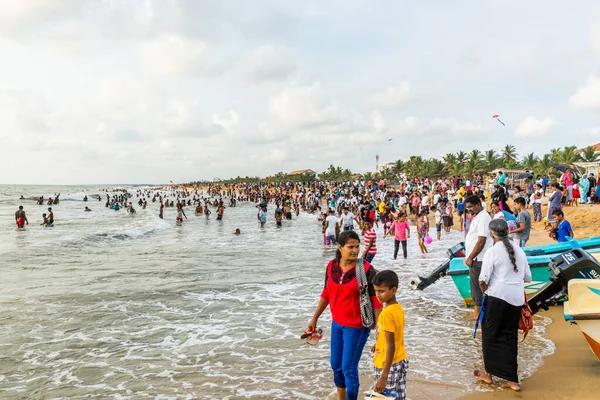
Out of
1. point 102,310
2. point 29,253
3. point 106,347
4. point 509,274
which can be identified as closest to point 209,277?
point 102,310

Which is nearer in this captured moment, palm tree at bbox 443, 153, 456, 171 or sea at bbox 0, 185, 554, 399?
sea at bbox 0, 185, 554, 399

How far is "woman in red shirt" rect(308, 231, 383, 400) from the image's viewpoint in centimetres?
358

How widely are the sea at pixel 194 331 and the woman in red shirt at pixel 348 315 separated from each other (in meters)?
1.22

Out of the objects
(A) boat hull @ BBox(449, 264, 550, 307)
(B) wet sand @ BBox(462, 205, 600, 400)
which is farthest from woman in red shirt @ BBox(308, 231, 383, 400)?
(A) boat hull @ BBox(449, 264, 550, 307)

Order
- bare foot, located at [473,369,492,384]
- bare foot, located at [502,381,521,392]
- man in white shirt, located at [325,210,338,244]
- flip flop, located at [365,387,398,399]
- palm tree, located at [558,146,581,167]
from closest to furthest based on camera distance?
1. flip flop, located at [365,387,398,399]
2. bare foot, located at [502,381,521,392]
3. bare foot, located at [473,369,492,384]
4. man in white shirt, located at [325,210,338,244]
5. palm tree, located at [558,146,581,167]

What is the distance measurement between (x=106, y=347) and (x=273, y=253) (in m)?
9.96

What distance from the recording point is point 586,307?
4.34m

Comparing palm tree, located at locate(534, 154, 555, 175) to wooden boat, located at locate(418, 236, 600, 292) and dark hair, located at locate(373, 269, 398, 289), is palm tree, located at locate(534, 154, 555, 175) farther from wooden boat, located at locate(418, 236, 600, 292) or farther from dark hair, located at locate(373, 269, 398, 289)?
dark hair, located at locate(373, 269, 398, 289)

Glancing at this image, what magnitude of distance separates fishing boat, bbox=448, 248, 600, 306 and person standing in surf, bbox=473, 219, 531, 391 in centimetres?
262

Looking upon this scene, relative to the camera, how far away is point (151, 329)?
7.23 meters

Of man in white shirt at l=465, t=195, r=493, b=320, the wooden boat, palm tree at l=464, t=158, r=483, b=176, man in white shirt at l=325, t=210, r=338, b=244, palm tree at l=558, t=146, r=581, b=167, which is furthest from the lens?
palm tree at l=464, t=158, r=483, b=176

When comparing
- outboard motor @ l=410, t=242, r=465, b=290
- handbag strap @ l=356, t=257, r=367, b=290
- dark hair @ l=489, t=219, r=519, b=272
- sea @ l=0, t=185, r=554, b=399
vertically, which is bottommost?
sea @ l=0, t=185, r=554, b=399

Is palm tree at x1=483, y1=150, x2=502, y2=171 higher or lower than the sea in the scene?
higher

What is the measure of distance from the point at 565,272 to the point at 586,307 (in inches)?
22.3
